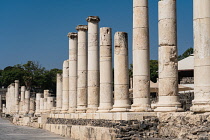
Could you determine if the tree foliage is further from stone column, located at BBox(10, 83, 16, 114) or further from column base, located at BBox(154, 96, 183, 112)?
column base, located at BBox(154, 96, 183, 112)

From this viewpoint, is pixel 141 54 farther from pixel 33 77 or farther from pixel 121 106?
pixel 33 77

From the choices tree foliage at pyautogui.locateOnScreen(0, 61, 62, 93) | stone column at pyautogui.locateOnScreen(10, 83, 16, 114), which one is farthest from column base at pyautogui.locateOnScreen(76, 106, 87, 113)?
tree foliage at pyautogui.locateOnScreen(0, 61, 62, 93)

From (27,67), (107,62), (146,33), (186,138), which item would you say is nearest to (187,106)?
(107,62)

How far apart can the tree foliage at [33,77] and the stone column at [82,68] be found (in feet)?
242

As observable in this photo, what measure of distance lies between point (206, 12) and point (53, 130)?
58.7 ft

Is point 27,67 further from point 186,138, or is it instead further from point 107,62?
point 186,138

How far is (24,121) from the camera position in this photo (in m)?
43.3

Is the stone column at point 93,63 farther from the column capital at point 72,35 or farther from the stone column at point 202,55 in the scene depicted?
the stone column at point 202,55

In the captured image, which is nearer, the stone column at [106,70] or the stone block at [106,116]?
the stone block at [106,116]

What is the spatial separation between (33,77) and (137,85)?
85.9 metres

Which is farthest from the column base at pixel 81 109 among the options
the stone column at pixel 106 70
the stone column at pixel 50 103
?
the stone column at pixel 50 103

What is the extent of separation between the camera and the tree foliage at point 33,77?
338ft

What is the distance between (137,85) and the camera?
19641 mm

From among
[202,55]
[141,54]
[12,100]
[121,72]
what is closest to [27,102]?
[12,100]
